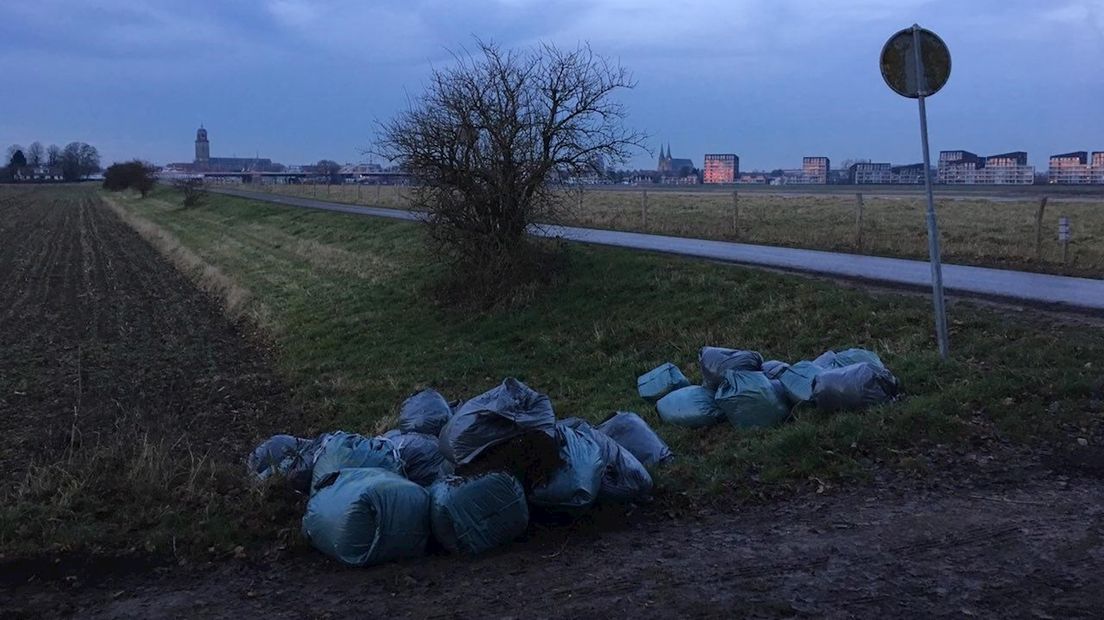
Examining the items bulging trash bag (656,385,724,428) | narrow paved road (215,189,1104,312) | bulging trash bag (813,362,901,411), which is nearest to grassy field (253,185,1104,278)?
narrow paved road (215,189,1104,312)

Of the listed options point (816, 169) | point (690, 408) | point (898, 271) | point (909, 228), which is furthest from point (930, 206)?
point (816, 169)

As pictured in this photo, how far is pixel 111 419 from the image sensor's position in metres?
11.5

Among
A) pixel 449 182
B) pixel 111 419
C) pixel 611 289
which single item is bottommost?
pixel 111 419

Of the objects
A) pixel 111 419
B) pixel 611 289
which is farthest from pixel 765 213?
pixel 111 419

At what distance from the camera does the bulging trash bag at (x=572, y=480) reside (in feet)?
18.4

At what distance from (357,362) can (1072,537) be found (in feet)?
40.3

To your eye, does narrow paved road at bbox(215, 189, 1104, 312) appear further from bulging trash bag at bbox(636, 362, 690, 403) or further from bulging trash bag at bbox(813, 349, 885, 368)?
bulging trash bag at bbox(636, 362, 690, 403)

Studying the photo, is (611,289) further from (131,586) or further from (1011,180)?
(1011,180)

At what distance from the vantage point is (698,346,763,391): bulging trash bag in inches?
348

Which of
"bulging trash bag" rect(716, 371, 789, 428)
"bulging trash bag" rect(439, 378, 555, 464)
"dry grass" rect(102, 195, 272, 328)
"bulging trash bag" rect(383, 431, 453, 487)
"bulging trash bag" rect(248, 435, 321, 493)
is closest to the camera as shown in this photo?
"bulging trash bag" rect(439, 378, 555, 464)

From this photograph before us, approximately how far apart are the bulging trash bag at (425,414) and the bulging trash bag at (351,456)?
1.30 m

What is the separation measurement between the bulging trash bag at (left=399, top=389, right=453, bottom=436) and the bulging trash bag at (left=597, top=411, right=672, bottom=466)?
52.4 inches

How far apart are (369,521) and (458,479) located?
600mm

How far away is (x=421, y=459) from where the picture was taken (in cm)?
635
